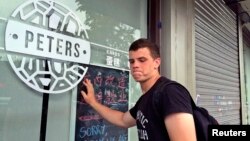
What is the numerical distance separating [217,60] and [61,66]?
2673mm

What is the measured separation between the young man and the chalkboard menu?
7 cm

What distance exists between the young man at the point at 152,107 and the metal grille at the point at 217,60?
5.15 ft

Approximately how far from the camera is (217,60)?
13.0 ft

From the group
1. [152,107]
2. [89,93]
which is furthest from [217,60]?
[152,107]

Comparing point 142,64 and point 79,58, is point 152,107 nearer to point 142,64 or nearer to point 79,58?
point 142,64

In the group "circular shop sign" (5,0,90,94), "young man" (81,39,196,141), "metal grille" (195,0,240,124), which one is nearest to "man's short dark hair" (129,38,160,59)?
"young man" (81,39,196,141)

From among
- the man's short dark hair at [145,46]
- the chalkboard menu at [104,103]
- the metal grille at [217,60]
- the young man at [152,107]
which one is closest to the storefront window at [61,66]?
the chalkboard menu at [104,103]

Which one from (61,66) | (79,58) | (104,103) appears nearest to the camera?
(61,66)

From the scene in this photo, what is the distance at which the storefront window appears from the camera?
5.18ft

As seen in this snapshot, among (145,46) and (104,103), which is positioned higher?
(145,46)

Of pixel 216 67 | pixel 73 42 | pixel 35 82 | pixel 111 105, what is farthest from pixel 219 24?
pixel 35 82

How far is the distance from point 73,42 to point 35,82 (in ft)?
1.27

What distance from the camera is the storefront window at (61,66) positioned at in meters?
1.58

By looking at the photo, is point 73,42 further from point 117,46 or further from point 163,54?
point 163,54
